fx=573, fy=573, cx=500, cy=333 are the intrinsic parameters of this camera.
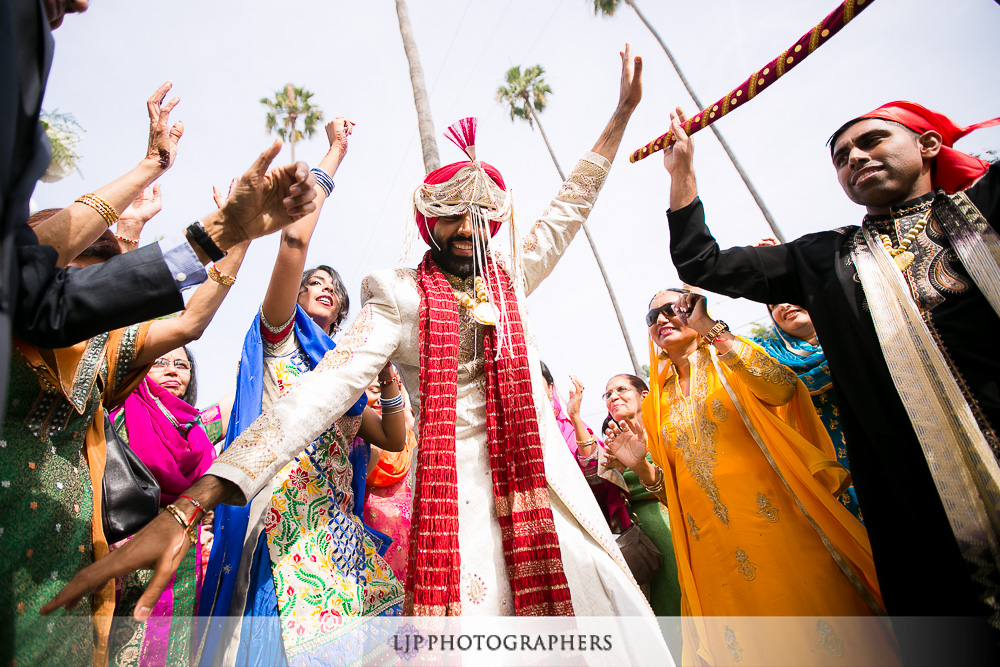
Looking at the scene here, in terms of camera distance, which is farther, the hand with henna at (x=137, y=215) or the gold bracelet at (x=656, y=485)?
the gold bracelet at (x=656, y=485)

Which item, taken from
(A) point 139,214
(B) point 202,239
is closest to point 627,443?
(B) point 202,239

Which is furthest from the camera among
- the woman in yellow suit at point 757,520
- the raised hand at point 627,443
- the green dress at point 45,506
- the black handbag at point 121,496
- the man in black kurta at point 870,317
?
the raised hand at point 627,443

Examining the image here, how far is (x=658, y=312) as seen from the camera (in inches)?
143

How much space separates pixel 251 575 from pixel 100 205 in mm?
1491

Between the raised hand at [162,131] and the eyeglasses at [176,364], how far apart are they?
1.44 m

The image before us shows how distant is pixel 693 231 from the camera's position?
7.77ft

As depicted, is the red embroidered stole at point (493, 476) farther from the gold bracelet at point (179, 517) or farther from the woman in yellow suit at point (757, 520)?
the woman in yellow suit at point (757, 520)

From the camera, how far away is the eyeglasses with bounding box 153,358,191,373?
3652 mm


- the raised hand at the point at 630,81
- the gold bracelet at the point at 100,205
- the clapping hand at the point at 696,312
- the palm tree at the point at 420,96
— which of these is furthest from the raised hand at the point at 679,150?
the palm tree at the point at 420,96

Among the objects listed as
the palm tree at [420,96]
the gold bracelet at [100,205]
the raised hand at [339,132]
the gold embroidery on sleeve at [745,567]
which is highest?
the palm tree at [420,96]

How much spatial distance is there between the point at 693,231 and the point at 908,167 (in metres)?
0.84

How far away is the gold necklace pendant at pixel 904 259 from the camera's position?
2.10 m

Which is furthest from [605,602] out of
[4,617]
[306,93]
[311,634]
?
[306,93]

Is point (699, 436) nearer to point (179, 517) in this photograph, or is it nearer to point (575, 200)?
point (575, 200)
